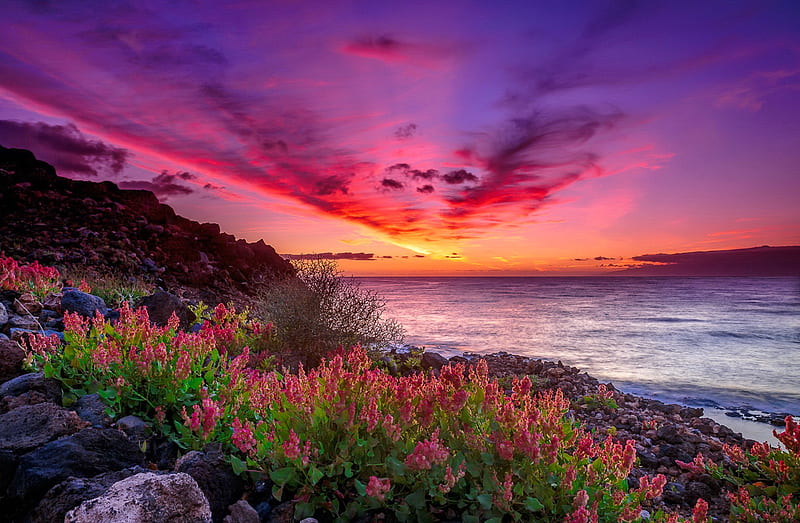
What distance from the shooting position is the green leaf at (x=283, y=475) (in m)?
2.89

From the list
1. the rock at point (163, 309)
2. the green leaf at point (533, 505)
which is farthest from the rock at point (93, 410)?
the rock at point (163, 309)

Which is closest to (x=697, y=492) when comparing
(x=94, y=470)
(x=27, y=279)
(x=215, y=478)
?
(x=215, y=478)

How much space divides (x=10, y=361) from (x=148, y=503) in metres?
3.60

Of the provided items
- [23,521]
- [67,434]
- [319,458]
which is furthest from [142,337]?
[319,458]

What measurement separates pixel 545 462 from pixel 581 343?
2276 cm

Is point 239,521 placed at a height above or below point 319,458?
below

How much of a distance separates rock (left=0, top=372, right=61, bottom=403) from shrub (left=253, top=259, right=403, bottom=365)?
5376mm

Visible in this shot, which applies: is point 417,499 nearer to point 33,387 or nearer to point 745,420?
point 33,387

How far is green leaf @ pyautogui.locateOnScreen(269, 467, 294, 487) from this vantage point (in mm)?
2891

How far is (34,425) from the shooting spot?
352 cm

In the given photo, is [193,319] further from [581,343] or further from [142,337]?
[581,343]

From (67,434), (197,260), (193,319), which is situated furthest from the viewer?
(197,260)

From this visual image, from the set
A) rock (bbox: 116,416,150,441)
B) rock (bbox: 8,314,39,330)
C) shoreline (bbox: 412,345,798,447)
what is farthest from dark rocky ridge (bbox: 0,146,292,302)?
shoreline (bbox: 412,345,798,447)

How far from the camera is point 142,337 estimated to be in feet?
16.5
